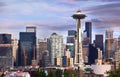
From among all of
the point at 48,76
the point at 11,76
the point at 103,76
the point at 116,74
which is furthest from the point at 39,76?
the point at 11,76

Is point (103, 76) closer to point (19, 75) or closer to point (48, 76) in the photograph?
point (48, 76)

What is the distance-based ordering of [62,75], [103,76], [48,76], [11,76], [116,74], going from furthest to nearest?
[103,76] → [62,75] → [48,76] → [116,74] → [11,76]

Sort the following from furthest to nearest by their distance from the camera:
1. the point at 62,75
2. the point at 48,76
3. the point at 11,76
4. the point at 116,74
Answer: the point at 62,75 → the point at 48,76 → the point at 116,74 → the point at 11,76

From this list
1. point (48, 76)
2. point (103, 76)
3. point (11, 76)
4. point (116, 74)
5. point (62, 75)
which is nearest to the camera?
point (11, 76)

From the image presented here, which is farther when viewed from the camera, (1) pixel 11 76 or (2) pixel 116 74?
(2) pixel 116 74

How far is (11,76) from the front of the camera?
6450 centimetres

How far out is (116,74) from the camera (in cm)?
12531

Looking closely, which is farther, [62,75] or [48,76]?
[62,75]

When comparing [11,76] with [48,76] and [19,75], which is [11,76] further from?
[48,76]

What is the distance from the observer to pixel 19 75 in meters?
65.1

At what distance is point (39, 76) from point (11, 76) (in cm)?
7330

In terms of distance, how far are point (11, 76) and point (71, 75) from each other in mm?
98884

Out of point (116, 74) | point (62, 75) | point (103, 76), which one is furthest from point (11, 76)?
point (103, 76)

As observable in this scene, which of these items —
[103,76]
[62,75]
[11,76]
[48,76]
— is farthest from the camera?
[103,76]
